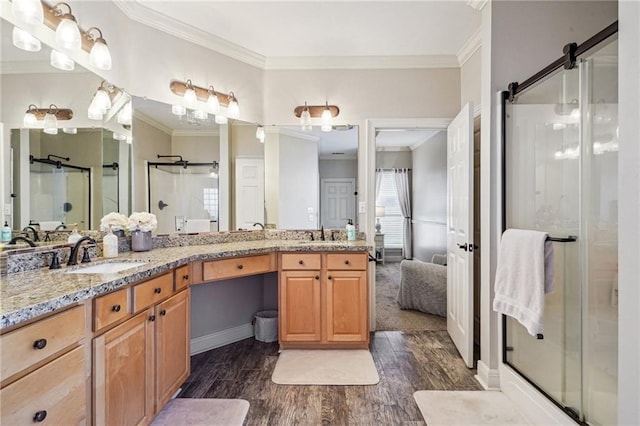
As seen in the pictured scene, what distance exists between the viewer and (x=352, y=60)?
3010 mm

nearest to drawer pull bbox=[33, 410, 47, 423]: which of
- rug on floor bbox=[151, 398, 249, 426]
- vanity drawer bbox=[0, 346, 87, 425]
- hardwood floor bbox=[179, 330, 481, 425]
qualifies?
vanity drawer bbox=[0, 346, 87, 425]

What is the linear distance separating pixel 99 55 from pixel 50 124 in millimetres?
542

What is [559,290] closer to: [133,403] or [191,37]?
[133,403]

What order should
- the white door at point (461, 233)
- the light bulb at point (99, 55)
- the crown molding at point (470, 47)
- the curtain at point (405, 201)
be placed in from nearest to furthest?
the light bulb at point (99, 55)
the white door at point (461, 233)
the crown molding at point (470, 47)
the curtain at point (405, 201)

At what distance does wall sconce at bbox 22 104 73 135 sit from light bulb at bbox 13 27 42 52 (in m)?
0.28

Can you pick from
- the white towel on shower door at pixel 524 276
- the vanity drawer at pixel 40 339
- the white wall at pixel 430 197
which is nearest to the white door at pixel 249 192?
the vanity drawer at pixel 40 339

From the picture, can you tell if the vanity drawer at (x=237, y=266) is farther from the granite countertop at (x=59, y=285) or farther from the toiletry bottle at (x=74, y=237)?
the toiletry bottle at (x=74, y=237)

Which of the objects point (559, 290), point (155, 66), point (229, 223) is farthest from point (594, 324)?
point (155, 66)

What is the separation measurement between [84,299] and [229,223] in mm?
1701

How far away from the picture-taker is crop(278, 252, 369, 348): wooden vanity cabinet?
8.36 feet

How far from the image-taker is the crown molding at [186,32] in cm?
227

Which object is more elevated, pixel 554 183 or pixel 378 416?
pixel 554 183

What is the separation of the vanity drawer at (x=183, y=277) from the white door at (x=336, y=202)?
1425 millimetres

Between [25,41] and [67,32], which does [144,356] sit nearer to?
[25,41]
